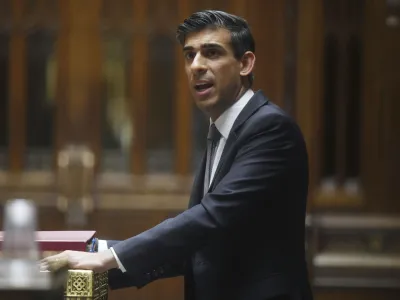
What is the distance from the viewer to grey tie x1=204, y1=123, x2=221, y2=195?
7.82 ft

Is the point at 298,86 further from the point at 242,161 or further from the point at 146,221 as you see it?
the point at 242,161

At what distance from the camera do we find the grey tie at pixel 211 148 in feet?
7.82

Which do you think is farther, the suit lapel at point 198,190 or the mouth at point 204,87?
the suit lapel at point 198,190

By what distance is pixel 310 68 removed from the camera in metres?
4.52

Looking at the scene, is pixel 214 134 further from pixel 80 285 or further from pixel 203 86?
pixel 80 285

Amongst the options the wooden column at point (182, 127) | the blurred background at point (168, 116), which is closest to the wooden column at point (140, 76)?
the blurred background at point (168, 116)

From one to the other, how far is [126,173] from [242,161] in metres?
2.50

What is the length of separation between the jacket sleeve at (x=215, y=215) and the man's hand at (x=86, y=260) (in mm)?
30

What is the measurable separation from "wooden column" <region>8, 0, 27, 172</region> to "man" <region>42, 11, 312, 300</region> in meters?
2.45

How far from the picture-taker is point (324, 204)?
4586 millimetres

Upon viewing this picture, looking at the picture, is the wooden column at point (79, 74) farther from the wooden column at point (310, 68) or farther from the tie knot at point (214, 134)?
the tie knot at point (214, 134)

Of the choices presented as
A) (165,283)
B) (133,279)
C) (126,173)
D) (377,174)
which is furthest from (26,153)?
(133,279)

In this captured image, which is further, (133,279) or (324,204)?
(324,204)

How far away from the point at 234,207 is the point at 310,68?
96.7 inches
